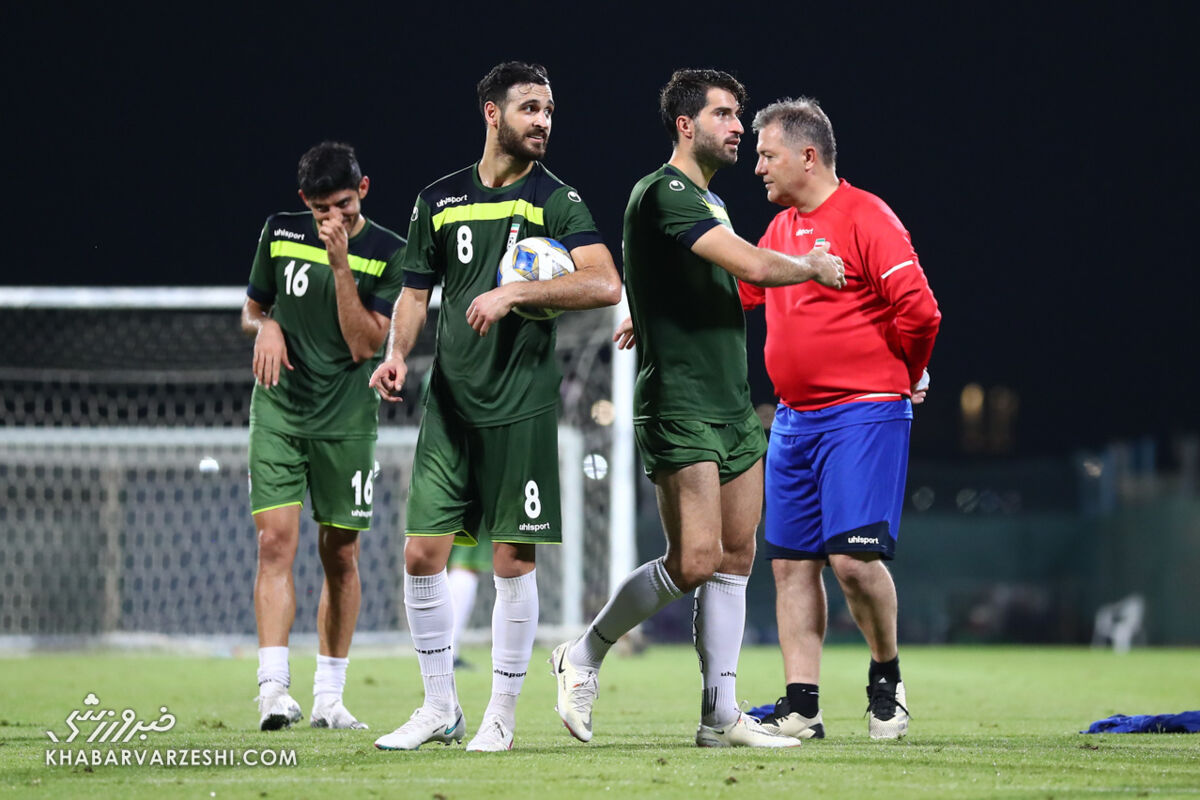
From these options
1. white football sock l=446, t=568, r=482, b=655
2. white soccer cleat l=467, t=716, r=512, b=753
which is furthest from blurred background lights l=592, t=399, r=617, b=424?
white soccer cleat l=467, t=716, r=512, b=753

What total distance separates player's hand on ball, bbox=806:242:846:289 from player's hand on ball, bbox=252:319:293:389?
2.47 meters

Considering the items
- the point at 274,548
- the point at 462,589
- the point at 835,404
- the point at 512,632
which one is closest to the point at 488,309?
the point at 512,632

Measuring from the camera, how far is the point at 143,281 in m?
26.9

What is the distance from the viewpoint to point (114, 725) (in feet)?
20.0

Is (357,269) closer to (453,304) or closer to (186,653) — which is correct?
(453,304)

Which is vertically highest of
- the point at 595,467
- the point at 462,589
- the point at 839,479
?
the point at 839,479

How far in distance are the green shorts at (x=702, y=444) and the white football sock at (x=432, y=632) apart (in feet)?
2.86

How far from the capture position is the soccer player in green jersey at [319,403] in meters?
6.50

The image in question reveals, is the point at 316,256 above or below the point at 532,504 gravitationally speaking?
above

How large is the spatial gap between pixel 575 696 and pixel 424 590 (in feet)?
2.20

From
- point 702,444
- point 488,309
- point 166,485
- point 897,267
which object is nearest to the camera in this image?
point 488,309

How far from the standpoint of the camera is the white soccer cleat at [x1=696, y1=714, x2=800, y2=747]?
5.36 meters

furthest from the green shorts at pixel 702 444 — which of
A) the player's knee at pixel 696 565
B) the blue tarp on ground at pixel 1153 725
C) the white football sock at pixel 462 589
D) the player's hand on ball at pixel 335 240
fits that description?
the white football sock at pixel 462 589

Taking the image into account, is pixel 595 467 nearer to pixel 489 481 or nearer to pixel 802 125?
pixel 802 125
